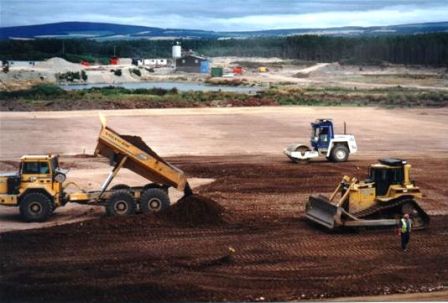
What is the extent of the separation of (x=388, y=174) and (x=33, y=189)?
8462mm

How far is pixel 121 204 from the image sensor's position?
19250 millimetres

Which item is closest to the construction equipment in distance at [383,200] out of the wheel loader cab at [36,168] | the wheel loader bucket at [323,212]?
the wheel loader bucket at [323,212]

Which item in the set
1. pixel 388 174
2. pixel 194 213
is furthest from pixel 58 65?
pixel 388 174

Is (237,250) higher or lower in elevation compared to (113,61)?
lower

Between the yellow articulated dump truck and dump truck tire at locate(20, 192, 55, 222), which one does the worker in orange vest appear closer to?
the yellow articulated dump truck

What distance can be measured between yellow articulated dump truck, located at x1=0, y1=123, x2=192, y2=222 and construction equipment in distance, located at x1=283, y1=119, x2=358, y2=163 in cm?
1097

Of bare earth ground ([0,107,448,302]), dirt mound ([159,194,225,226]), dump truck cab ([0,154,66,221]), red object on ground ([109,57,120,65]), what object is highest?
red object on ground ([109,57,120,65])

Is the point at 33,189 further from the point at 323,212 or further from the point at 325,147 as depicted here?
the point at 325,147

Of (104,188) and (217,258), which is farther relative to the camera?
(104,188)

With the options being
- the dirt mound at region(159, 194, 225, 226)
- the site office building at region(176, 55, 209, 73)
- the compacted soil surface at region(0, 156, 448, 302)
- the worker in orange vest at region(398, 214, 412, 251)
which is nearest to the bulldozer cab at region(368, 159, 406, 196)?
the compacted soil surface at region(0, 156, 448, 302)

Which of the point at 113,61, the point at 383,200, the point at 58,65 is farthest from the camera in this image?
the point at 113,61

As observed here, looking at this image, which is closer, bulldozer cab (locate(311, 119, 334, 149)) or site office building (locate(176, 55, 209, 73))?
bulldozer cab (locate(311, 119, 334, 149))

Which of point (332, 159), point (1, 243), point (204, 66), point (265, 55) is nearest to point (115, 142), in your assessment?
point (1, 243)

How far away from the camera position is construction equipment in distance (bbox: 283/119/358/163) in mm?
29609
